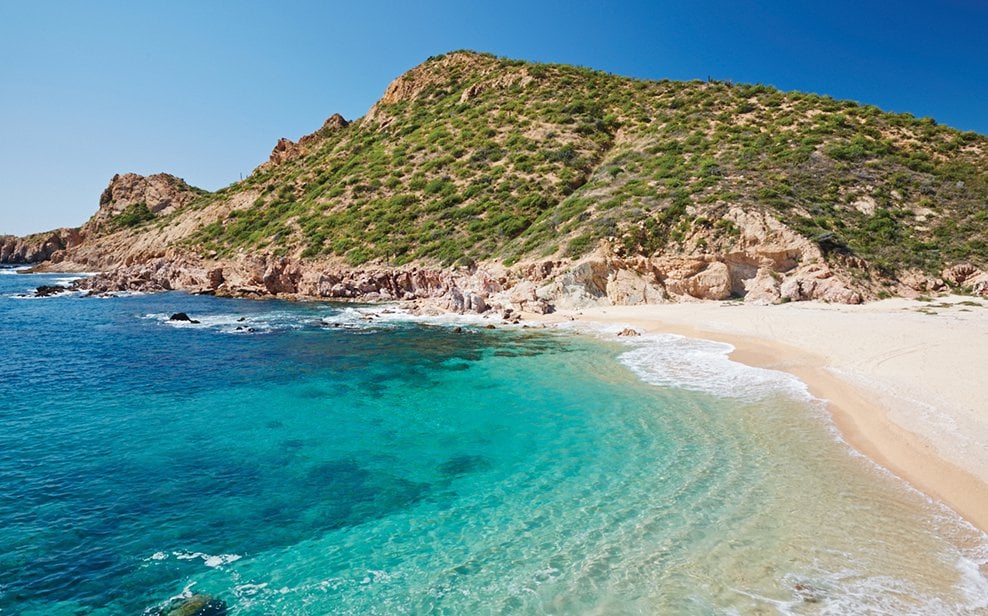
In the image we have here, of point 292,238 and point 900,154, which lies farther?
point 292,238

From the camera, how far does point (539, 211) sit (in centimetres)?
3966

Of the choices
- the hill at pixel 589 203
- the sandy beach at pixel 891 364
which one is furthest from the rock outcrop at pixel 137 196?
the sandy beach at pixel 891 364

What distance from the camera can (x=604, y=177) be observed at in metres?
39.5

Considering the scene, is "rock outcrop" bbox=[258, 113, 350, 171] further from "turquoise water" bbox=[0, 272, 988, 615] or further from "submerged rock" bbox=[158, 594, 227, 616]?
"submerged rock" bbox=[158, 594, 227, 616]

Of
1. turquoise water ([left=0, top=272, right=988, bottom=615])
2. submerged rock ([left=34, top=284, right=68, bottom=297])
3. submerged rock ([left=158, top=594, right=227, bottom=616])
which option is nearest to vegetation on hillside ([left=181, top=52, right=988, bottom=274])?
submerged rock ([left=34, top=284, right=68, bottom=297])

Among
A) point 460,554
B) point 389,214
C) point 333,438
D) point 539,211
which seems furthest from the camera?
point 389,214

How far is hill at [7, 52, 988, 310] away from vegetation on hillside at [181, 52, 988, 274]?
0.19 metres

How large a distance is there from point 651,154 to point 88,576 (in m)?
42.9

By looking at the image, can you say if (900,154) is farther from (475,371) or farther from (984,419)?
(475,371)

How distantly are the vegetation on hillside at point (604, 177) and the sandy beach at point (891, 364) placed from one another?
6310mm

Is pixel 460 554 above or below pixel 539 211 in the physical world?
below

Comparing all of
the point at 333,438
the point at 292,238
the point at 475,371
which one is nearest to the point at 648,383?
the point at 475,371

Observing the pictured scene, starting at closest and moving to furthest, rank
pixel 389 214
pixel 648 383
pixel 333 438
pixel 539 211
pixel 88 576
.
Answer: pixel 88 576 < pixel 333 438 < pixel 648 383 < pixel 539 211 < pixel 389 214

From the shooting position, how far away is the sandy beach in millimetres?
8320
